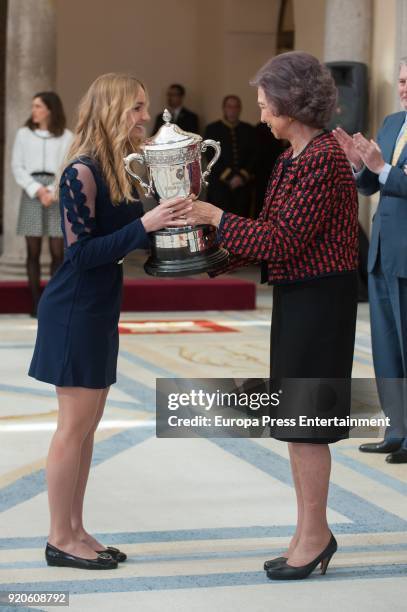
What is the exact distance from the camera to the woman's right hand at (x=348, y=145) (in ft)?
14.2

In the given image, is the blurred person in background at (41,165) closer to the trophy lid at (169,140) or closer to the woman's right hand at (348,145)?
the woman's right hand at (348,145)

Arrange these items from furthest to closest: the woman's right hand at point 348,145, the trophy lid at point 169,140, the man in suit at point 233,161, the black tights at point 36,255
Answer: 1. the man in suit at point 233,161
2. the black tights at point 36,255
3. the woman's right hand at point 348,145
4. the trophy lid at point 169,140

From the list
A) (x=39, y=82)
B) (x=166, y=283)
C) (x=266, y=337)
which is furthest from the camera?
(x=39, y=82)

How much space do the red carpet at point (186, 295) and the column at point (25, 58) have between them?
1.78m

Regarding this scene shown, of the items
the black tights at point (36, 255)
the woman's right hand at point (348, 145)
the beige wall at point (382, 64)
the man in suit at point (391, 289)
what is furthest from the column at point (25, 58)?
the woman's right hand at point (348, 145)

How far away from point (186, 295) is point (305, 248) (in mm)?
7025

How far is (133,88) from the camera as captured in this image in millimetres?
3869

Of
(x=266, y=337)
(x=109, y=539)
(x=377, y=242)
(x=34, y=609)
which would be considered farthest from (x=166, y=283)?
(x=34, y=609)

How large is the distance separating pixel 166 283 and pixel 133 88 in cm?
688

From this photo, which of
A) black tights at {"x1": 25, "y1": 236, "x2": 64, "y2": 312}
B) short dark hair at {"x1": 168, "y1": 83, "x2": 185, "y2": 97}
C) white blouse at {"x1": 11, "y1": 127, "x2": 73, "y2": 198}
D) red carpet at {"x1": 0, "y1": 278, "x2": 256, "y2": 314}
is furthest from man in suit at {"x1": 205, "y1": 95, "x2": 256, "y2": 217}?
white blouse at {"x1": 11, "y1": 127, "x2": 73, "y2": 198}

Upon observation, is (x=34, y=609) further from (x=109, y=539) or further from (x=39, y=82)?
(x=39, y=82)

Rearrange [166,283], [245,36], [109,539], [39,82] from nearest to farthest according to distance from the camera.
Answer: [109,539]
[166,283]
[39,82]
[245,36]

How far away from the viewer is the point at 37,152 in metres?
9.59

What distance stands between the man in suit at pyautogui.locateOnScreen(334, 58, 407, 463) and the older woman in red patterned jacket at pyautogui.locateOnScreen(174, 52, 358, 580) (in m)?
1.45
